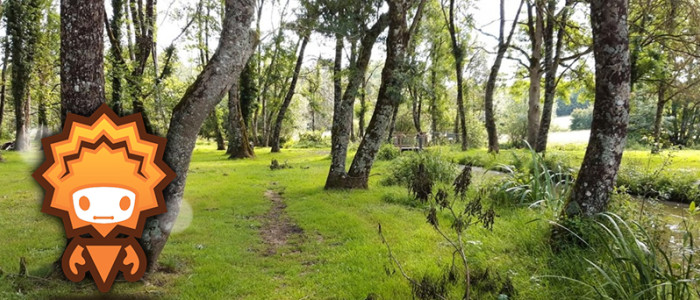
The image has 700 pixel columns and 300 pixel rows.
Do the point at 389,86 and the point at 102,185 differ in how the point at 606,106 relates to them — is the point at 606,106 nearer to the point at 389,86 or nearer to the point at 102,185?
the point at 102,185

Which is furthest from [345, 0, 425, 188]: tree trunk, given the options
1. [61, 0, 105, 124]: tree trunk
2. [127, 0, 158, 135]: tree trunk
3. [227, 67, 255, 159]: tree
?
[227, 67, 255, 159]: tree

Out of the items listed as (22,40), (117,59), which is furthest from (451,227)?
(22,40)

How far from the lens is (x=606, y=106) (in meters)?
3.58

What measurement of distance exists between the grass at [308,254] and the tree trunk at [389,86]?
1.42 m

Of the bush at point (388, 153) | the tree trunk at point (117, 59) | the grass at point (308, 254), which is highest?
the tree trunk at point (117, 59)

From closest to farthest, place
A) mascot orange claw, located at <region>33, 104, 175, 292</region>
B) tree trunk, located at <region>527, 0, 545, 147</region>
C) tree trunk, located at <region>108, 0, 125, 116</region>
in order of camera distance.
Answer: mascot orange claw, located at <region>33, 104, 175, 292</region>, tree trunk, located at <region>108, 0, 125, 116</region>, tree trunk, located at <region>527, 0, 545, 147</region>

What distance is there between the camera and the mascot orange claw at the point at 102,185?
264 cm

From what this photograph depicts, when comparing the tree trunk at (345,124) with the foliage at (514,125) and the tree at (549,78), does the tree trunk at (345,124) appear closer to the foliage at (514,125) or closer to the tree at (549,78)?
the tree at (549,78)

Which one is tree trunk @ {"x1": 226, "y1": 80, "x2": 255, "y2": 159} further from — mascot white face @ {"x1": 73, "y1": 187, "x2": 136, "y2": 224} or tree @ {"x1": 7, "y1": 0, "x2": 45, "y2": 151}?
mascot white face @ {"x1": 73, "y1": 187, "x2": 136, "y2": 224}

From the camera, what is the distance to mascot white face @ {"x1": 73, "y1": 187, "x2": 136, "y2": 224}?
271 centimetres

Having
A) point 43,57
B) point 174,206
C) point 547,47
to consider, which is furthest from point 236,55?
point 43,57

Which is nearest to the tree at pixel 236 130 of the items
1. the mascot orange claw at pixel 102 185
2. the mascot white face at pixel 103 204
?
the mascot orange claw at pixel 102 185

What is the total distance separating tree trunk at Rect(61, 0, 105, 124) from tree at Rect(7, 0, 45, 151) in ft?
57.0

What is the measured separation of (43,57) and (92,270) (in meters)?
20.6
